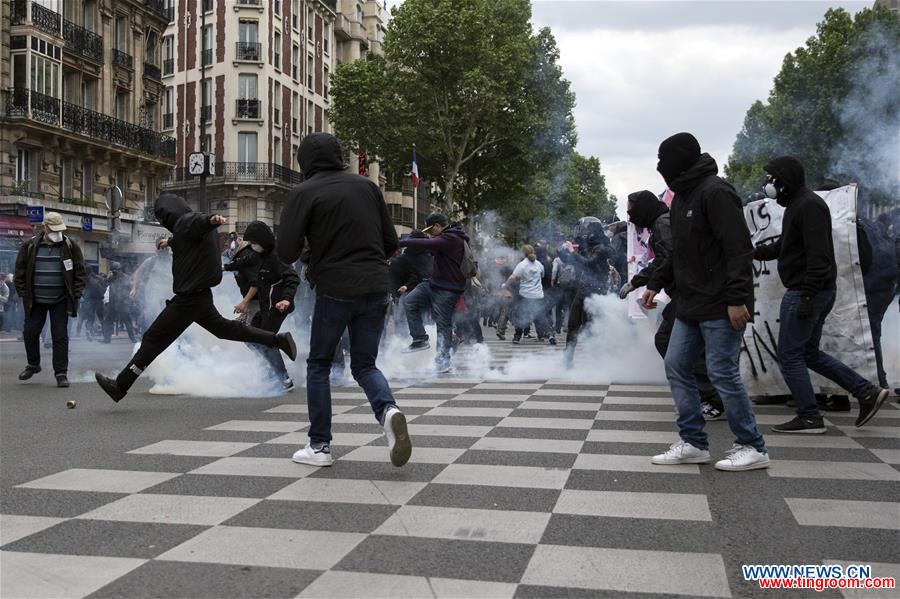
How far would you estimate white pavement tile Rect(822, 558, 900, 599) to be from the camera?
295 centimetres

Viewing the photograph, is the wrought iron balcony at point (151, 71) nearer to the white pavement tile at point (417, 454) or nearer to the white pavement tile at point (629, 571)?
the white pavement tile at point (417, 454)

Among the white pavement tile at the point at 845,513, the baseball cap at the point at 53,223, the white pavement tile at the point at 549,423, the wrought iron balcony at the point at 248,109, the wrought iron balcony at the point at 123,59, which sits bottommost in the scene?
the white pavement tile at the point at 549,423

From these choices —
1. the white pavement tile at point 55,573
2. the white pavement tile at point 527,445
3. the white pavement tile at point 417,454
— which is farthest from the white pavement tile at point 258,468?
the white pavement tile at point 55,573

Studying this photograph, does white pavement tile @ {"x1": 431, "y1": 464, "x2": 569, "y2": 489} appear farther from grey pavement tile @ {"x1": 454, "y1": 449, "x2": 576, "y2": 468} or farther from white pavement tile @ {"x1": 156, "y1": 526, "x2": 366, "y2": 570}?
white pavement tile @ {"x1": 156, "y1": 526, "x2": 366, "y2": 570}

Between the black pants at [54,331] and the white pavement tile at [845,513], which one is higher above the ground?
the black pants at [54,331]

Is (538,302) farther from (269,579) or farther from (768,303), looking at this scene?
(269,579)

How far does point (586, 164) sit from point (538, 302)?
81.2 metres

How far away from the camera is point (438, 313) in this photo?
34.1 feet

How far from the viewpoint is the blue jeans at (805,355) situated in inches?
237

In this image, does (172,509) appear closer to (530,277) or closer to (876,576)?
(876,576)

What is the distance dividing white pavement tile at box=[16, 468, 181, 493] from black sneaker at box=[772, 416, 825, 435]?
3943 mm

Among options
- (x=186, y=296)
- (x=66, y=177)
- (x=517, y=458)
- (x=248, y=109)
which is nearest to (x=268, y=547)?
(x=517, y=458)

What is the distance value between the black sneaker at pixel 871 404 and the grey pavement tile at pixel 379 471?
3027 mm

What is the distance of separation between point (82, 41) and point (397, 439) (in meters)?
32.4
